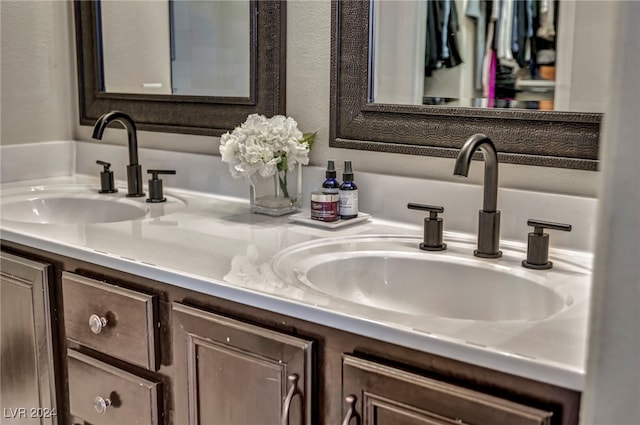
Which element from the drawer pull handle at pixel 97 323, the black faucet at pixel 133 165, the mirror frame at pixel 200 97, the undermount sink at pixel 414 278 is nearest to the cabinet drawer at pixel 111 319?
the drawer pull handle at pixel 97 323

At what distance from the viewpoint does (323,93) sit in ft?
5.12

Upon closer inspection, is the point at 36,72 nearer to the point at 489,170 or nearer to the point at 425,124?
the point at 425,124

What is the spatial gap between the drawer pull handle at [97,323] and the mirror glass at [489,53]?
0.69 meters

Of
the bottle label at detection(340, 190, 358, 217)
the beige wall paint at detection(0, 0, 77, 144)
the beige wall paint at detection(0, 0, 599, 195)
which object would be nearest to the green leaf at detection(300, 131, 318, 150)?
the beige wall paint at detection(0, 0, 599, 195)

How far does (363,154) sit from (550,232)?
44 centimetres

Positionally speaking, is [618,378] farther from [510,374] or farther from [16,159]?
[16,159]

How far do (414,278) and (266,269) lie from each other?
0.28 metres

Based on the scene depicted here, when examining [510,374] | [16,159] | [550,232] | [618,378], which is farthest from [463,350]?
[16,159]

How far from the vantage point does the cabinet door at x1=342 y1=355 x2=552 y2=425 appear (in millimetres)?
804

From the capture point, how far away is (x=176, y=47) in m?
1.81

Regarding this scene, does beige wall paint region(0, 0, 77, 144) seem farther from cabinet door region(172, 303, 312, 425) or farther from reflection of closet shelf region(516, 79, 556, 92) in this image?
reflection of closet shelf region(516, 79, 556, 92)

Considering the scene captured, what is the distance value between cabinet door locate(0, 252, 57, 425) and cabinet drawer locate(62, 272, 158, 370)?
0.26 feet

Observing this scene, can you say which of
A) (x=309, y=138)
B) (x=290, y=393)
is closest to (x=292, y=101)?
(x=309, y=138)

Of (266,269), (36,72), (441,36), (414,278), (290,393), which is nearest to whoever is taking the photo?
(290,393)
